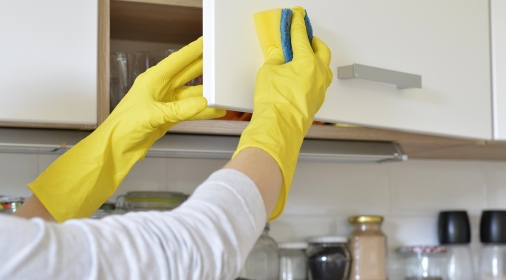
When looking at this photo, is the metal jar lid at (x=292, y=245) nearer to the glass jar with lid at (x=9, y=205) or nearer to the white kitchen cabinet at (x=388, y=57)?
the white kitchen cabinet at (x=388, y=57)

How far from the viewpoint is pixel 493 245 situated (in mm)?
1381

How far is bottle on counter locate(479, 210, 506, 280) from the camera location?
53.6 inches

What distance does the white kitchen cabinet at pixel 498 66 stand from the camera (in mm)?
1029

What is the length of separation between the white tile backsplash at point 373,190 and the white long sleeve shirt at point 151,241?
0.69 metres

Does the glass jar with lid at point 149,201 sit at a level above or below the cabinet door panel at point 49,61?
below

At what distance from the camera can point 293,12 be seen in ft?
2.35

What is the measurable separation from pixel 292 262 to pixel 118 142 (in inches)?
22.9

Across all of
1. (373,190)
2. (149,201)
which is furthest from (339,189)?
(149,201)

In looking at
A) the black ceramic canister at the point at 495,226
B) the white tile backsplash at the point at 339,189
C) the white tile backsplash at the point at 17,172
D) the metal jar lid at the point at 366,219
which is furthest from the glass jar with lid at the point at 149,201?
the black ceramic canister at the point at 495,226

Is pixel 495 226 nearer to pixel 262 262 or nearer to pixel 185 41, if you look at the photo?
pixel 262 262

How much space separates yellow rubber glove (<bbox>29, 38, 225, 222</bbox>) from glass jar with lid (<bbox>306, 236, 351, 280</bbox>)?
537 millimetres

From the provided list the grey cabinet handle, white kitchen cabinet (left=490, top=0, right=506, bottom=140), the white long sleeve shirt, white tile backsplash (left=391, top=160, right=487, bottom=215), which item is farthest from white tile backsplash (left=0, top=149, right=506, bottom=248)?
the white long sleeve shirt

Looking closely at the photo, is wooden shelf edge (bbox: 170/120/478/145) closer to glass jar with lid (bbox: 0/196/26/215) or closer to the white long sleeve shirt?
glass jar with lid (bbox: 0/196/26/215)

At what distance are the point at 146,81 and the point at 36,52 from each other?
7.5 inches
